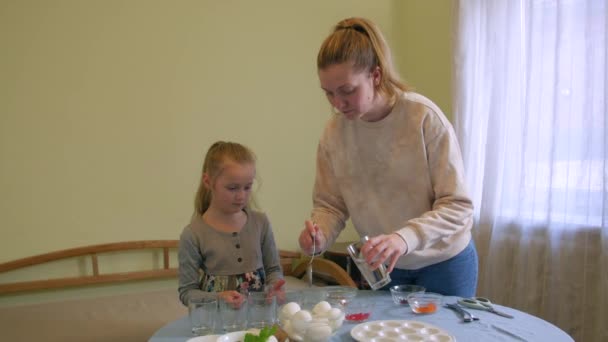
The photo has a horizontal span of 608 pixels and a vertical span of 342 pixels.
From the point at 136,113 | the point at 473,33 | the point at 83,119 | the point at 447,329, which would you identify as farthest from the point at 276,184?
the point at 447,329

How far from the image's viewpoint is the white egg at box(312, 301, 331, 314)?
4.20 feet

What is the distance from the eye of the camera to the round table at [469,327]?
124 cm

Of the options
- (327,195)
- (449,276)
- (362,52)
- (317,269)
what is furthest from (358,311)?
(317,269)

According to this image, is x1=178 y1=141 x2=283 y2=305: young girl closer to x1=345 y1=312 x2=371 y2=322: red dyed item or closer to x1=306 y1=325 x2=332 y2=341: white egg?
x1=345 y1=312 x2=371 y2=322: red dyed item

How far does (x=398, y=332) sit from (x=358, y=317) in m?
0.16

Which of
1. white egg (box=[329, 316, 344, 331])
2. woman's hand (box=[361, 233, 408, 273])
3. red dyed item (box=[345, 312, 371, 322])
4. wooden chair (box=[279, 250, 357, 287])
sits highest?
woman's hand (box=[361, 233, 408, 273])

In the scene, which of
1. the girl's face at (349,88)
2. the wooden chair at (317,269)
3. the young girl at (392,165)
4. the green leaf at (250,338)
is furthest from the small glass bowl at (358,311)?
the wooden chair at (317,269)

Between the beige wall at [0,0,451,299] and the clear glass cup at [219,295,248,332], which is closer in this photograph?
the clear glass cup at [219,295,248,332]

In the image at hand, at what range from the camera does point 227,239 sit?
183cm

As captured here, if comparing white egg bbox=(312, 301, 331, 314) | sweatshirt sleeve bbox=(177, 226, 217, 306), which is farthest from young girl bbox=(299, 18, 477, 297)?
sweatshirt sleeve bbox=(177, 226, 217, 306)

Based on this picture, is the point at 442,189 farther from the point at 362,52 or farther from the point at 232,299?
the point at 232,299

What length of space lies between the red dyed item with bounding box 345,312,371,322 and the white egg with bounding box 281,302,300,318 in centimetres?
16

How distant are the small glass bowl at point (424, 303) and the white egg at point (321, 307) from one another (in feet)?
0.87

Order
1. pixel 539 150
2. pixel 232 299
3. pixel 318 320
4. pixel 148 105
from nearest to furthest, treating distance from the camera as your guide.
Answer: pixel 318 320, pixel 232 299, pixel 539 150, pixel 148 105
